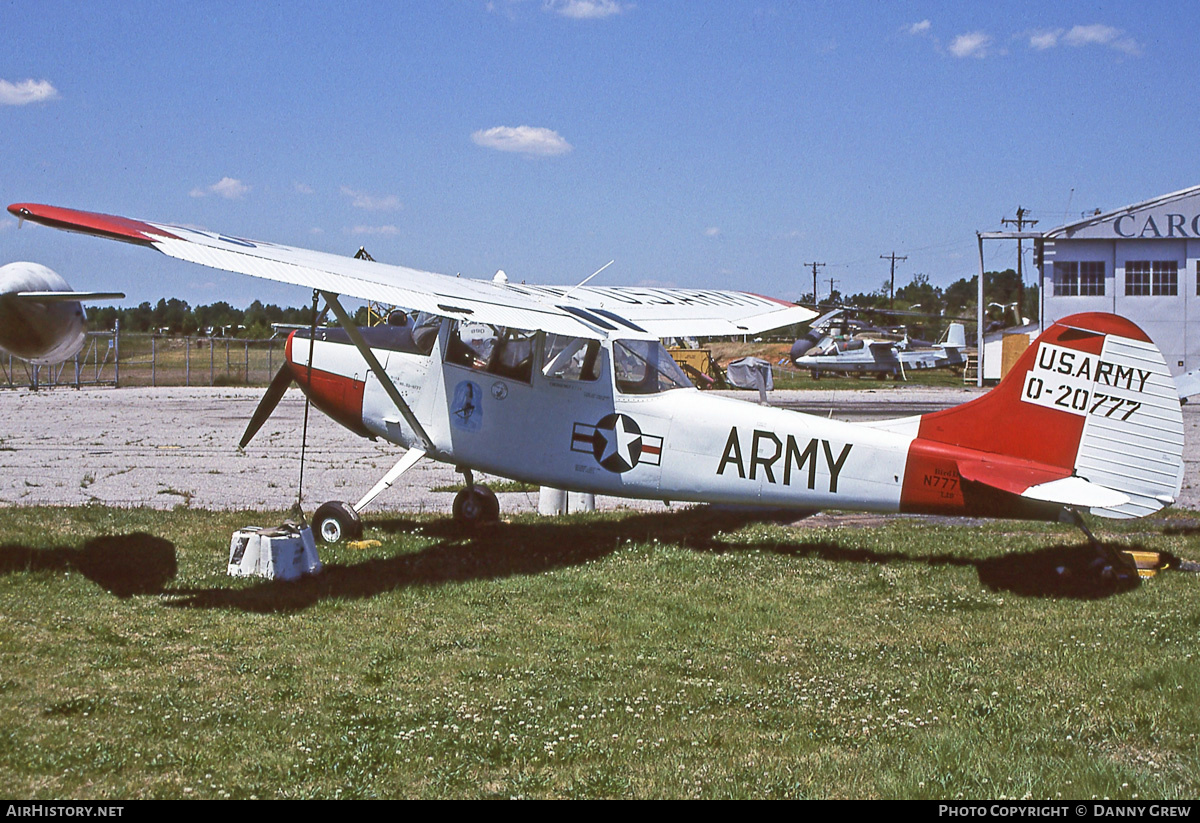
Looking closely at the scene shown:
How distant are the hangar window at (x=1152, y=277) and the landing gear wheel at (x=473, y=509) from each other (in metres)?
42.0

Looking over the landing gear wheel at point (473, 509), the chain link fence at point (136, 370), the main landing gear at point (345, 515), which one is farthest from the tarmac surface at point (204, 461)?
the chain link fence at point (136, 370)

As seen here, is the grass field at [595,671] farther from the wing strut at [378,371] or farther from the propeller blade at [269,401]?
the propeller blade at [269,401]

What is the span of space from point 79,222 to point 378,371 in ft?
9.46

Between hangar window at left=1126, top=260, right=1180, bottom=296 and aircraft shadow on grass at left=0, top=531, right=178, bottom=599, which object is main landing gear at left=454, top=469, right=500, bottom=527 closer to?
aircraft shadow on grass at left=0, top=531, right=178, bottom=599

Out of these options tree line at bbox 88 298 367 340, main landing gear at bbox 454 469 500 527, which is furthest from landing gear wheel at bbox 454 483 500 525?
tree line at bbox 88 298 367 340

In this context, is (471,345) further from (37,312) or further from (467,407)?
(37,312)

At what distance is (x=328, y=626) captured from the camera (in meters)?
6.94

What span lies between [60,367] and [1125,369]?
43832mm

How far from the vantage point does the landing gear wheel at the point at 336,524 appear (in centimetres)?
970

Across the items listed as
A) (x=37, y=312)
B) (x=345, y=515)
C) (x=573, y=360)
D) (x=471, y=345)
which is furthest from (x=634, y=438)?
(x=37, y=312)

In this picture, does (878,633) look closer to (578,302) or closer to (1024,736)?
(1024,736)

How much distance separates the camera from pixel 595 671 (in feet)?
19.8

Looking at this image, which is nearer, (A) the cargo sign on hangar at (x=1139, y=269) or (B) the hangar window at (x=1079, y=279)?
(A) the cargo sign on hangar at (x=1139, y=269)
